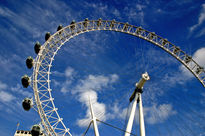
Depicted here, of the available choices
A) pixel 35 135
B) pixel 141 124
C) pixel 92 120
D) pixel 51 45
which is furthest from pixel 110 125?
pixel 51 45

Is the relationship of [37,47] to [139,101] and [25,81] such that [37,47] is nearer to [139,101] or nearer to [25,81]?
[25,81]

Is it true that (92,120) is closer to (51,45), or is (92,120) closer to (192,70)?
(51,45)

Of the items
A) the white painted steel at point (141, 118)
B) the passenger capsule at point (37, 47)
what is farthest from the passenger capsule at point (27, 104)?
the white painted steel at point (141, 118)

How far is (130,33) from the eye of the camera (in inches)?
1106

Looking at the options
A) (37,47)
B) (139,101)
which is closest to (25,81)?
(37,47)

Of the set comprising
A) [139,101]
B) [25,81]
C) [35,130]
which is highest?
[25,81]

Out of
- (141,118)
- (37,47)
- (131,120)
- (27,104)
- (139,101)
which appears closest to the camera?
(27,104)

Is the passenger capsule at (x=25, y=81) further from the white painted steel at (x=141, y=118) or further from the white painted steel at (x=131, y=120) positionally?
the white painted steel at (x=141, y=118)

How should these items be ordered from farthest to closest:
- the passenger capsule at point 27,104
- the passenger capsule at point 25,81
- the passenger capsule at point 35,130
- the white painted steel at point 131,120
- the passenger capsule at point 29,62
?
the passenger capsule at point 29,62
the passenger capsule at point 25,81
the passenger capsule at point 27,104
the white painted steel at point 131,120
the passenger capsule at point 35,130

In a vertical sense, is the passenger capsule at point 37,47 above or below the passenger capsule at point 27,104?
above

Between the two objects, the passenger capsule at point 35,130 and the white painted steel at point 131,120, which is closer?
the passenger capsule at point 35,130

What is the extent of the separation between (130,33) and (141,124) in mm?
13935

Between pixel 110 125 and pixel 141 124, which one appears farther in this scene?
pixel 141 124

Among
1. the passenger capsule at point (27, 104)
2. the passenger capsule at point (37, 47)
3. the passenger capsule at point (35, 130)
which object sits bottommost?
the passenger capsule at point (35, 130)
